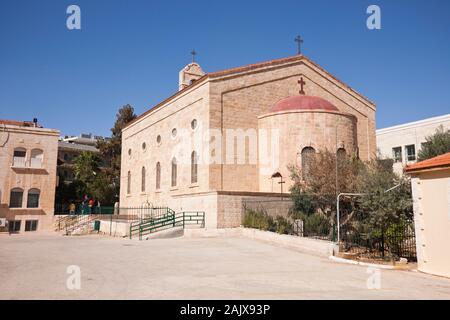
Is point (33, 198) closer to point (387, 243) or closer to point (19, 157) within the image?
point (19, 157)

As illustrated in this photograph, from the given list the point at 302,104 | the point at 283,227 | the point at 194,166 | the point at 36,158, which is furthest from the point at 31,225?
the point at 283,227

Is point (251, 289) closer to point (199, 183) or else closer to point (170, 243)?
point (170, 243)

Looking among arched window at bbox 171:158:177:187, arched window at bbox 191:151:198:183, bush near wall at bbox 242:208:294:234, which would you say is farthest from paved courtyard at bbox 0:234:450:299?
arched window at bbox 171:158:177:187

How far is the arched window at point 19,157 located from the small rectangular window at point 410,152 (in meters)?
34.9

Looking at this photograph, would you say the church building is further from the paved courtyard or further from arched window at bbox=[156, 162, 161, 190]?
the paved courtyard

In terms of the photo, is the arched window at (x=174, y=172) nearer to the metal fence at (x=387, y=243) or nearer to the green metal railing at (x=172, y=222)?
the green metal railing at (x=172, y=222)

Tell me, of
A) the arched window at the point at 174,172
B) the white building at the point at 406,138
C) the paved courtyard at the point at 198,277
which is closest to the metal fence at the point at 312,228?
the paved courtyard at the point at 198,277

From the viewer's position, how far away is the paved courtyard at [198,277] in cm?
793

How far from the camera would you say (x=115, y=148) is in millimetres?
51750

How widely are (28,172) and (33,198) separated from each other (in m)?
2.38

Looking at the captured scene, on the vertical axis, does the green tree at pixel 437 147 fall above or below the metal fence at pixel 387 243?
above

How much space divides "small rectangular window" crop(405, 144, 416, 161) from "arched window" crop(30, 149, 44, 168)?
110 feet
